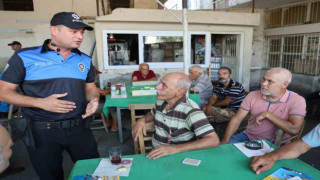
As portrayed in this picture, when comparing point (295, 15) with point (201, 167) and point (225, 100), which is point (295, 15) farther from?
point (201, 167)

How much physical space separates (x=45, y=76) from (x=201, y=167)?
1.39m

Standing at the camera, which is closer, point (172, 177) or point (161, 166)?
point (172, 177)

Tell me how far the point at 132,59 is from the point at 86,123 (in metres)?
5.34

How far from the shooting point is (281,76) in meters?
2.31

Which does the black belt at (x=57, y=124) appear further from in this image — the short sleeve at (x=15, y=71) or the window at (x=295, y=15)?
the window at (x=295, y=15)

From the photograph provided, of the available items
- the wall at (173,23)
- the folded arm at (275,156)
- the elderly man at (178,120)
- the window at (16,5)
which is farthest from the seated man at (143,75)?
the window at (16,5)

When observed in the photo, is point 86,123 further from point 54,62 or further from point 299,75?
point 299,75

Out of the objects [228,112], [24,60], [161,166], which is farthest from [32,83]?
[228,112]

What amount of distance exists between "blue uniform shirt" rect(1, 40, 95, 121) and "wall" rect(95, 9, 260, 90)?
4.70 m

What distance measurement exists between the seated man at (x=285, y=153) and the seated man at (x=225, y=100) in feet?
6.87

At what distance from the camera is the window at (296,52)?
24.3 feet

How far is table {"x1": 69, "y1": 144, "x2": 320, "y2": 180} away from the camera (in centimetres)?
137

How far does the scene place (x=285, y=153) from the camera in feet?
5.14

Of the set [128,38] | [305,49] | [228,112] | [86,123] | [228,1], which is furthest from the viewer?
[228,1]
